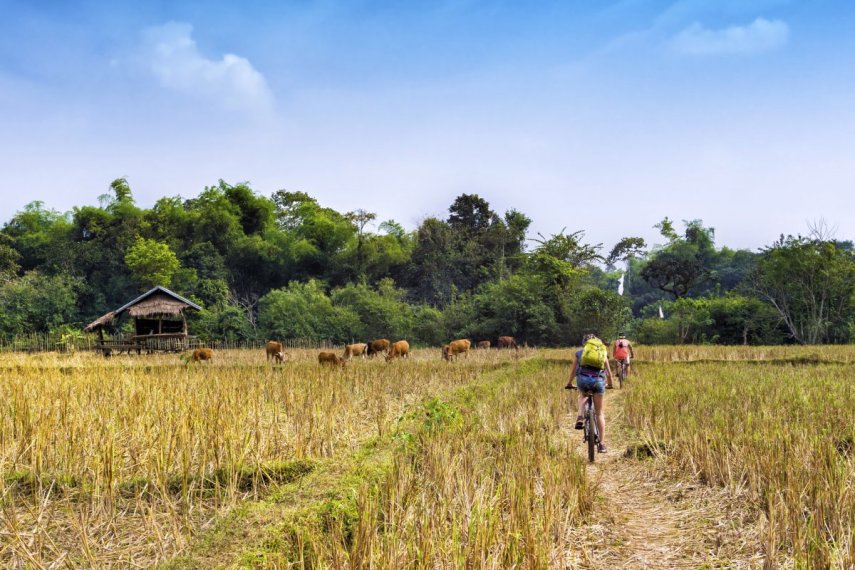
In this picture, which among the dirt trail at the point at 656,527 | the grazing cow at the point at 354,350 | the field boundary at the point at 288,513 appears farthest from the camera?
the grazing cow at the point at 354,350

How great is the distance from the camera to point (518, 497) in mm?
4215

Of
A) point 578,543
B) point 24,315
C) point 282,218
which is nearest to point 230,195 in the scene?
point 282,218

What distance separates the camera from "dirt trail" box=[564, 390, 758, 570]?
3922 millimetres

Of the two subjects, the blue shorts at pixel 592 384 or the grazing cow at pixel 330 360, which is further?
the grazing cow at pixel 330 360

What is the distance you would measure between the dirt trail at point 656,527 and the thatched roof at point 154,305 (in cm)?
2372

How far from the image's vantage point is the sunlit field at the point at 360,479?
351 cm

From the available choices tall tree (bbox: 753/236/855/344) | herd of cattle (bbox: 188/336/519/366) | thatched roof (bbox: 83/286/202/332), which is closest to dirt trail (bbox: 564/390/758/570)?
herd of cattle (bbox: 188/336/519/366)

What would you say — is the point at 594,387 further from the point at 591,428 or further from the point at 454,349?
the point at 454,349

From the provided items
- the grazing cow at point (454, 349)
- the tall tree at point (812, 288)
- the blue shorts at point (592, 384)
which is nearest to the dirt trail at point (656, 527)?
the blue shorts at point (592, 384)

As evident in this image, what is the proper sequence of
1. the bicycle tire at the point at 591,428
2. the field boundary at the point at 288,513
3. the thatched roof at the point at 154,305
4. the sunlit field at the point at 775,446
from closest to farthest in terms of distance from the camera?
the field boundary at the point at 288,513 < the sunlit field at the point at 775,446 < the bicycle tire at the point at 591,428 < the thatched roof at the point at 154,305

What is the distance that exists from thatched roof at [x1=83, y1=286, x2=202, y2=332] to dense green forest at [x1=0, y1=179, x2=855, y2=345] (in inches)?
193

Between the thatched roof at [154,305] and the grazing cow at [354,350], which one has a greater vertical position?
the thatched roof at [154,305]

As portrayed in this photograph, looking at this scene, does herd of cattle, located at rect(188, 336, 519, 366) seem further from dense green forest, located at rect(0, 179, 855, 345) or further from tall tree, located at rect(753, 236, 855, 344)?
tall tree, located at rect(753, 236, 855, 344)

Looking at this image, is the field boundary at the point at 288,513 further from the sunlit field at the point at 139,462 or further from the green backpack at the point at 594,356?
the green backpack at the point at 594,356
